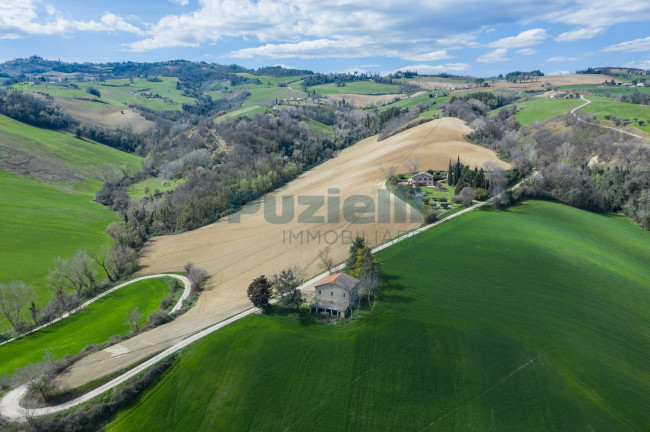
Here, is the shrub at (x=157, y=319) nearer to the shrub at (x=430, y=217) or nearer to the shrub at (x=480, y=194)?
the shrub at (x=430, y=217)

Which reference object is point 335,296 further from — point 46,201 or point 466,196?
point 46,201

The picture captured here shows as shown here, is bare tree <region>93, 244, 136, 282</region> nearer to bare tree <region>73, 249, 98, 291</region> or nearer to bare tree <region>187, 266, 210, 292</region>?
bare tree <region>73, 249, 98, 291</region>

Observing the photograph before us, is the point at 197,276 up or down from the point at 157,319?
up

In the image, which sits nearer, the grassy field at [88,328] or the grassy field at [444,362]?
the grassy field at [444,362]

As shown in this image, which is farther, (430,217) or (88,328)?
Result: (430,217)

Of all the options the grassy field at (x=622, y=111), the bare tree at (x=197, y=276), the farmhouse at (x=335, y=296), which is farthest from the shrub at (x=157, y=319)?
the grassy field at (x=622, y=111)

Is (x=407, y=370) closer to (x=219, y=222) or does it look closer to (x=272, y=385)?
(x=272, y=385)

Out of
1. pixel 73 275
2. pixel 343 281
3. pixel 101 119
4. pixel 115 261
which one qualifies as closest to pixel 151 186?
pixel 115 261
